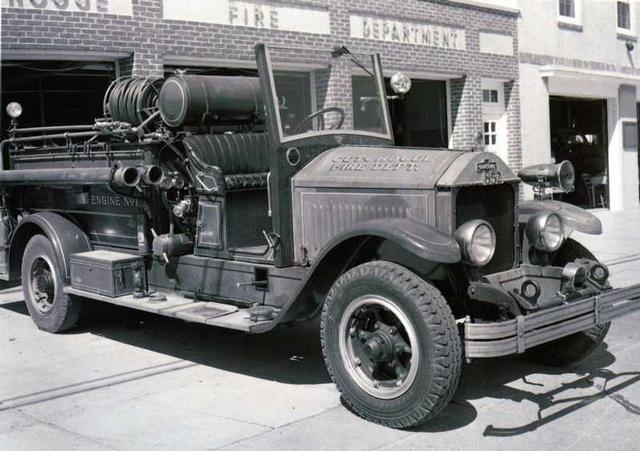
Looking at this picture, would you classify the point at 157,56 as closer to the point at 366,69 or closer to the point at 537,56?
the point at 366,69

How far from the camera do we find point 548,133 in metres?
16.1

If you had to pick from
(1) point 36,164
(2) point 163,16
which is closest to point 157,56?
(2) point 163,16

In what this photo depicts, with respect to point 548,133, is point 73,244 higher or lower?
lower

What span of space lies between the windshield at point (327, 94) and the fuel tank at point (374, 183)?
31 cm

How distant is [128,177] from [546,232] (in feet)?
10.1

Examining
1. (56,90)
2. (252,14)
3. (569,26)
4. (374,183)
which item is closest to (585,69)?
(569,26)

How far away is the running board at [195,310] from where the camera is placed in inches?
200

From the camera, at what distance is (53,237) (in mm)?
6770

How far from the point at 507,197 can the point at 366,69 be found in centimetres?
166

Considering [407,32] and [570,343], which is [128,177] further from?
[407,32]

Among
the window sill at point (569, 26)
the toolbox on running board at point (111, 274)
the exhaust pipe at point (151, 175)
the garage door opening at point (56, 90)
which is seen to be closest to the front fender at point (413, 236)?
the exhaust pipe at point (151, 175)

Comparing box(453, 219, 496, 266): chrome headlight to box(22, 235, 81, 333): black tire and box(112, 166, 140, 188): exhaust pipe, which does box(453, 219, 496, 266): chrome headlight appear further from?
box(22, 235, 81, 333): black tire

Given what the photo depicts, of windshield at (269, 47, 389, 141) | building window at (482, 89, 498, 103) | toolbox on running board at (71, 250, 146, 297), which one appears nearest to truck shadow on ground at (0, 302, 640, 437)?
toolbox on running board at (71, 250, 146, 297)

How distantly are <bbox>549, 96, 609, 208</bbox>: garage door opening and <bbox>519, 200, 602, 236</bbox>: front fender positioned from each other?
498 inches
